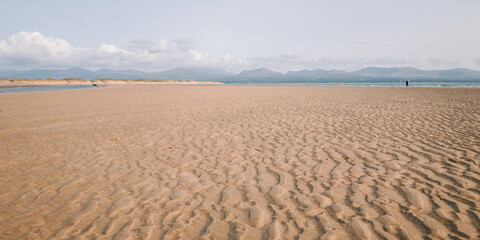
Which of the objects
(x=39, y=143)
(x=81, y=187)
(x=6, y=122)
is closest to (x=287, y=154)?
(x=81, y=187)

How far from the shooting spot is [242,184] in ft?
14.4

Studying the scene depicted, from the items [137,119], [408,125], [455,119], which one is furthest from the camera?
[137,119]

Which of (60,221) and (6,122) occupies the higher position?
(6,122)

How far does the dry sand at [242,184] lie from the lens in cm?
312

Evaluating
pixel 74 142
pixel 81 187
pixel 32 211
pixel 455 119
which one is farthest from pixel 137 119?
pixel 455 119

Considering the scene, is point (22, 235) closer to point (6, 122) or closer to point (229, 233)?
point (229, 233)

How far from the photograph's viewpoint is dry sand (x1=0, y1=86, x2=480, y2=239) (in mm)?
3121

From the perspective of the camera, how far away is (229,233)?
9.90 feet

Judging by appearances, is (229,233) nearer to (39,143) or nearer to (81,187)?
(81,187)

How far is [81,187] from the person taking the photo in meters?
4.33

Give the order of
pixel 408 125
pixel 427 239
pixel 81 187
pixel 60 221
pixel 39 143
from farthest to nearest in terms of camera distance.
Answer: pixel 408 125 < pixel 39 143 < pixel 81 187 < pixel 60 221 < pixel 427 239

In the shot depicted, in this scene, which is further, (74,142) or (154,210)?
(74,142)

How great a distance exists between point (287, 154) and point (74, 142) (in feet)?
21.2

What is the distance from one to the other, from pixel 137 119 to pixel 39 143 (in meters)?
4.21
